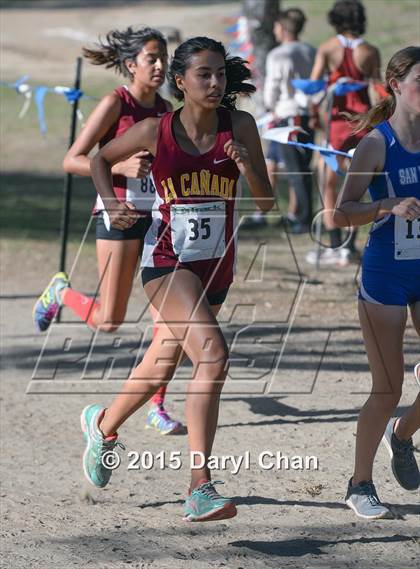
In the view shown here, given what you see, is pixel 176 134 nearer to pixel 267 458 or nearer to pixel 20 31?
pixel 267 458

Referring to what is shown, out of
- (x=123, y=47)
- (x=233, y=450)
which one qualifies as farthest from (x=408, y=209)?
(x=123, y=47)

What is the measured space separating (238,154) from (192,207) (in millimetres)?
312

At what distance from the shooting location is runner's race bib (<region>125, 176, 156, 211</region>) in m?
6.43

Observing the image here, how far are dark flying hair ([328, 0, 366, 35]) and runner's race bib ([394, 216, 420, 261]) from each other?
238 inches

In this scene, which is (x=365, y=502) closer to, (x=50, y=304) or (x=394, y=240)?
(x=394, y=240)

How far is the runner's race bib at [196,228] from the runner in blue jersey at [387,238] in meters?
0.55

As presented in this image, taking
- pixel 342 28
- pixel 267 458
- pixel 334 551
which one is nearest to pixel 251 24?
pixel 342 28

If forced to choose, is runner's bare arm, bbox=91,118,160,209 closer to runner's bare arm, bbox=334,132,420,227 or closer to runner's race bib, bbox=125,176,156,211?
runner's bare arm, bbox=334,132,420,227

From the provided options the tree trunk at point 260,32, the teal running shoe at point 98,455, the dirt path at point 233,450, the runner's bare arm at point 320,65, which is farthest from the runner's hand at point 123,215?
the tree trunk at point 260,32

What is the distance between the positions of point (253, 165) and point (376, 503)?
153 cm

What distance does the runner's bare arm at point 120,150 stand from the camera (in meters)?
4.84

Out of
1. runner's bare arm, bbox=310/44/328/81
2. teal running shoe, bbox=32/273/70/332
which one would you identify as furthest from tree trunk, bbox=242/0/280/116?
teal running shoe, bbox=32/273/70/332

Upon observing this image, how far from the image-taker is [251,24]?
14.8 metres

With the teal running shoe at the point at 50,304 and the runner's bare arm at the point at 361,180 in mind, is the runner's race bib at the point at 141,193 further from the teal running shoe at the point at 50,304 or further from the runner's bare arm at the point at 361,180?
the runner's bare arm at the point at 361,180
